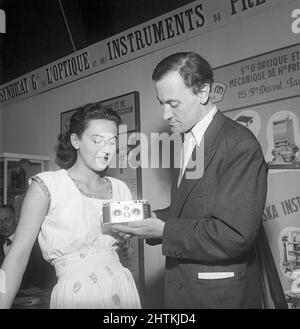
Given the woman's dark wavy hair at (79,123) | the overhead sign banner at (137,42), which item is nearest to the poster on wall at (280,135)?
the overhead sign banner at (137,42)

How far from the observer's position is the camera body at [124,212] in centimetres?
94

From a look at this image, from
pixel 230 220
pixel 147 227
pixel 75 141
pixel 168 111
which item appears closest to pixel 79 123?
pixel 75 141

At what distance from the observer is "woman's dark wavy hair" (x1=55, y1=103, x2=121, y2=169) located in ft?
3.43

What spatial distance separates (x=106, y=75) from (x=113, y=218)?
0.99m

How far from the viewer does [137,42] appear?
166cm

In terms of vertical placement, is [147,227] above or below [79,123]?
below

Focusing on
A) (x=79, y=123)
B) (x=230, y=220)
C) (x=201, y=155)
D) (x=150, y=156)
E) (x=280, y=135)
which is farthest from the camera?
(x=150, y=156)

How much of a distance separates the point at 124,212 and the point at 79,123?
0.28 m

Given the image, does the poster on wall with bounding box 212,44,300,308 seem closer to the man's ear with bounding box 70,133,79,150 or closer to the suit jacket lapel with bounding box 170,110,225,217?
the suit jacket lapel with bounding box 170,110,225,217

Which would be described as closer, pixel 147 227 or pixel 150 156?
pixel 147 227

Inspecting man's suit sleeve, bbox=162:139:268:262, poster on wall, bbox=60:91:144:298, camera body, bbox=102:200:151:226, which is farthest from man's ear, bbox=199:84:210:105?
poster on wall, bbox=60:91:144:298

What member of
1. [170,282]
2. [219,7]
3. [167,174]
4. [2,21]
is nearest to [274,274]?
[170,282]

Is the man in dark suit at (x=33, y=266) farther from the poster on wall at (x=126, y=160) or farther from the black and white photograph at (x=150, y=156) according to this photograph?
the poster on wall at (x=126, y=160)

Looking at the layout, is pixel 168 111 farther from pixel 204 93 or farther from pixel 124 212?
pixel 124 212
